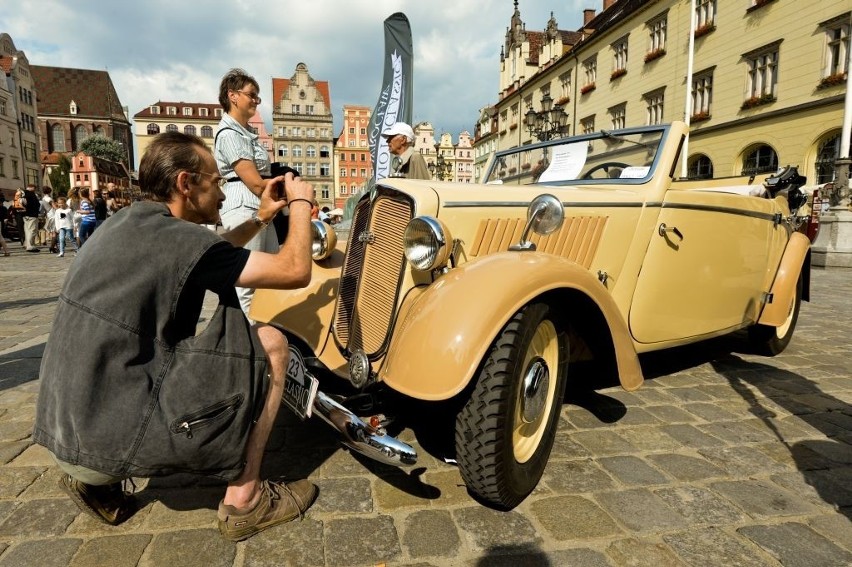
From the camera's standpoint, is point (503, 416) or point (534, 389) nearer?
point (503, 416)

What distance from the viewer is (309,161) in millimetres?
66938

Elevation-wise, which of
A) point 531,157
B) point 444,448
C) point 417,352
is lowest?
point 444,448

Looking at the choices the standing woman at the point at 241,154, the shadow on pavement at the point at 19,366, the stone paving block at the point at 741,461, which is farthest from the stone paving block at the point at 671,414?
the shadow on pavement at the point at 19,366

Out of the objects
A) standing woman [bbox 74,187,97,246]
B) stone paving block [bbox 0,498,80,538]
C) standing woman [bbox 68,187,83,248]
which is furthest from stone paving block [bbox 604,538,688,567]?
standing woman [bbox 68,187,83,248]

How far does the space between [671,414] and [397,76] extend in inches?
373

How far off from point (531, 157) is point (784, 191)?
2.10 meters

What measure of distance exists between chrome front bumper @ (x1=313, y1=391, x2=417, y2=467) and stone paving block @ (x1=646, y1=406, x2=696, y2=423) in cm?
178

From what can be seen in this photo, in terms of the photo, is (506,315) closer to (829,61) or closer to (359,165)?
(829,61)

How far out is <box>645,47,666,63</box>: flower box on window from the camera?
20.4m

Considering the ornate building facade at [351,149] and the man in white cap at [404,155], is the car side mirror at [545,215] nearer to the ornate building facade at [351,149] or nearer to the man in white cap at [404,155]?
the man in white cap at [404,155]

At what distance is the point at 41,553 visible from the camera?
1.64 meters

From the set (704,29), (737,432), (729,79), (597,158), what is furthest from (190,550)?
(704,29)

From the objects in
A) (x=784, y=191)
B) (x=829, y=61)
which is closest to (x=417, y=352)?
(x=784, y=191)

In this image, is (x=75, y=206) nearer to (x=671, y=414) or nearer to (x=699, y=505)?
(x=671, y=414)
